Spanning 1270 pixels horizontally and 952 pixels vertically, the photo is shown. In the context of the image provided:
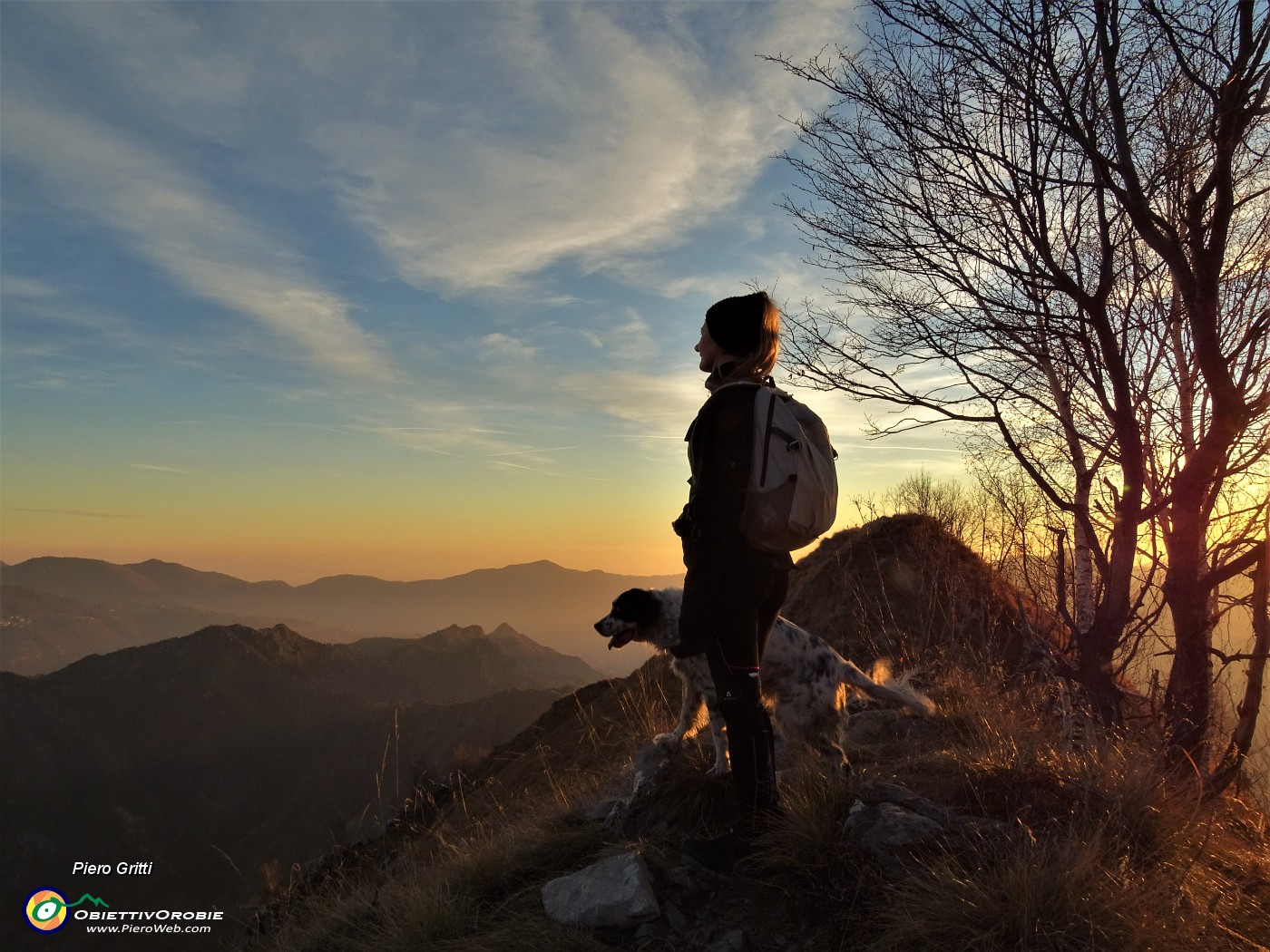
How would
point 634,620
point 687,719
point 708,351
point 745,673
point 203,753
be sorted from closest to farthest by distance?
point 745,673 → point 708,351 → point 687,719 → point 634,620 → point 203,753

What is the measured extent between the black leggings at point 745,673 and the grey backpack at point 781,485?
9.0 inches

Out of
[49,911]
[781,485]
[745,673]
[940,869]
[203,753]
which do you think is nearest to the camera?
[940,869]

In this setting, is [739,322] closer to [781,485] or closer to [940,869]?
[781,485]

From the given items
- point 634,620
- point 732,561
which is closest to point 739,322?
point 732,561

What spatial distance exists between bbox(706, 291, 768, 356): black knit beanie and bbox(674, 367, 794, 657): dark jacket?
0.23 meters

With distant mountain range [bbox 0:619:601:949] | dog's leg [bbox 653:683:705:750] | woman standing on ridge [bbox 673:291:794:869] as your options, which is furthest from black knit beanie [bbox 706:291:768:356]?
distant mountain range [bbox 0:619:601:949]

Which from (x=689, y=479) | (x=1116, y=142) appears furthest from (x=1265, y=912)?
(x=1116, y=142)

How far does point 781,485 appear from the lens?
311cm

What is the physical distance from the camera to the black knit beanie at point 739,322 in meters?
3.31

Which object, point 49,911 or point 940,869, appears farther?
point 49,911

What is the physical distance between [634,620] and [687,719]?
725mm

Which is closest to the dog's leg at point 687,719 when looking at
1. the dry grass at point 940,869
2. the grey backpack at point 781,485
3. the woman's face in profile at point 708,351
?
the dry grass at point 940,869

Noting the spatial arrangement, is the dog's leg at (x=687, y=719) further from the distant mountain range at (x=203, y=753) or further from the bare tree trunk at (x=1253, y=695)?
the distant mountain range at (x=203, y=753)

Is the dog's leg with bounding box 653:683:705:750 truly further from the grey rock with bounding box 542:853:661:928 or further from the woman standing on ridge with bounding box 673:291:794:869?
the grey rock with bounding box 542:853:661:928
